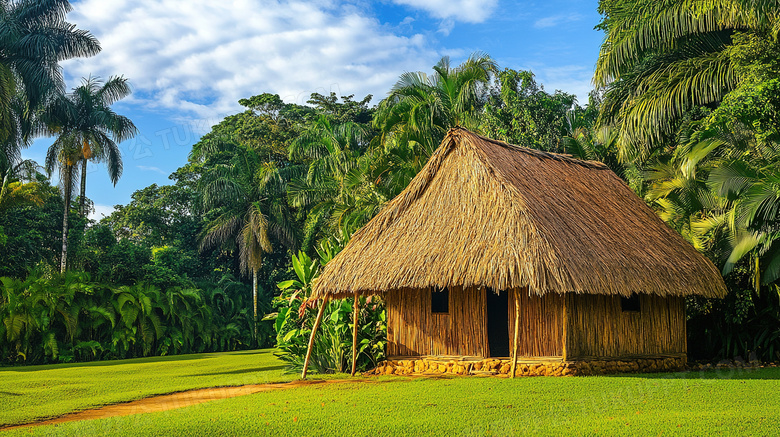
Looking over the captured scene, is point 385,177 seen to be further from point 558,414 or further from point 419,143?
point 558,414

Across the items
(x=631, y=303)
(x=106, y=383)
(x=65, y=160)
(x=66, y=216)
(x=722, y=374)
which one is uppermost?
(x=65, y=160)

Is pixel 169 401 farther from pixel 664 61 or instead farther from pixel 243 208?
pixel 243 208

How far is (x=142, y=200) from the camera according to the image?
3428 cm

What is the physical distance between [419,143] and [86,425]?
506 inches

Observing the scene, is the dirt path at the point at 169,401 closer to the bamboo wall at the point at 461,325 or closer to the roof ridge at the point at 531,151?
the bamboo wall at the point at 461,325

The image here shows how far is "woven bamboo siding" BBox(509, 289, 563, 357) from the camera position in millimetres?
11859

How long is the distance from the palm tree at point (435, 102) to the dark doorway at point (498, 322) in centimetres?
458

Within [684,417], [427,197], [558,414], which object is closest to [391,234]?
[427,197]

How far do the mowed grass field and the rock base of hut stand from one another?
672 millimetres

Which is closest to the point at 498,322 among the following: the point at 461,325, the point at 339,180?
the point at 461,325

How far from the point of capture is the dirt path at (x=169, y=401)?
30.3ft

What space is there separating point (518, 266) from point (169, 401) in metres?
5.78

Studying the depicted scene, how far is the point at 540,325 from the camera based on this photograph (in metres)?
12.0

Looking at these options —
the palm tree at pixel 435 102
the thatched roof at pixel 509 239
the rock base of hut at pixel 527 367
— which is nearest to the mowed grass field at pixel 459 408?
the rock base of hut at pixel 527 367
